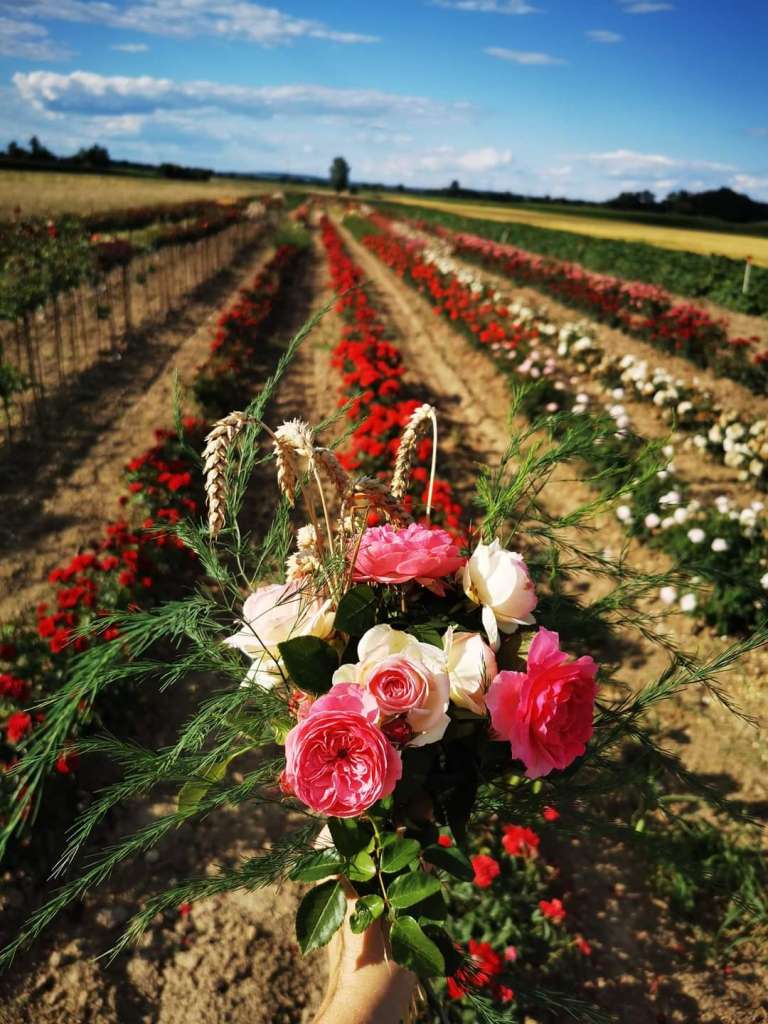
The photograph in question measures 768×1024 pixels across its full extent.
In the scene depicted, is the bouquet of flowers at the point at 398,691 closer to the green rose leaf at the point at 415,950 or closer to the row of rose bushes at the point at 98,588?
the green rose leaf at the point at 415,950

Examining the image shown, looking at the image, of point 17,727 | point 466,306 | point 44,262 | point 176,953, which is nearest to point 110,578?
point 17,727

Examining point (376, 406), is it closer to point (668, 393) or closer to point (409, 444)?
point (668, 393)

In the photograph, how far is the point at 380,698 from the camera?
1.02 metres

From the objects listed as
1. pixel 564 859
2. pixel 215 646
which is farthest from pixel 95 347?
pixel 215 646

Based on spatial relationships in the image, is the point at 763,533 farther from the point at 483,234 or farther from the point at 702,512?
the point at 483,234

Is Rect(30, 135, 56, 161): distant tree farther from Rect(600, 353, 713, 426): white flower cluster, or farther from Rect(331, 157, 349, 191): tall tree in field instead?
Rect(600, 353, 713, 426): white flower cluster

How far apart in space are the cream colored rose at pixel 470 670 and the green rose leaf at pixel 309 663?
0.62 ft

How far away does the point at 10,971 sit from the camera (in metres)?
2.93

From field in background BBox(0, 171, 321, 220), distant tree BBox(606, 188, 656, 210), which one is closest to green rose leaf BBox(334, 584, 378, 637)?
field in background BBox(0, 171, 321, 220)

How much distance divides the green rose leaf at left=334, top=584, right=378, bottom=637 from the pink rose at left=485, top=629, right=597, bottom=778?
8.7 inches

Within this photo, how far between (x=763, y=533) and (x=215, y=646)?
5.42 metres

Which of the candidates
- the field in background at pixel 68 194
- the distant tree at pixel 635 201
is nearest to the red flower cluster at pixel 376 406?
the field in background at pixel 68 194

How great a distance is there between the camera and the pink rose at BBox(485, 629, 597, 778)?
1.03 metres

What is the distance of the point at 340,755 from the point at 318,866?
0.85 feet
